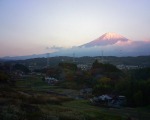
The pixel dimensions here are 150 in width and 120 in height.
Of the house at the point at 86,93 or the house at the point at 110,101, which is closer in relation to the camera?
the house at the point at 110,101

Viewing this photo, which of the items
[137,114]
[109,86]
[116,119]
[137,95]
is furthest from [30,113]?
[109,86]

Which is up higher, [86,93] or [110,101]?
[110,101]

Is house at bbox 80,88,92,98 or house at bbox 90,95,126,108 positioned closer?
house at bbox 90,95,126,108

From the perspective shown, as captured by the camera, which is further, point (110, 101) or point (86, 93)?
point (86, 93)

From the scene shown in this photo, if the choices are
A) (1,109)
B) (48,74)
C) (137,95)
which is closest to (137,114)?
(137,95)

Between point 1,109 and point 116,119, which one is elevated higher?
point 1,109

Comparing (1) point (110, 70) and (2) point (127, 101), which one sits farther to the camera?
(1) point (110, 70)

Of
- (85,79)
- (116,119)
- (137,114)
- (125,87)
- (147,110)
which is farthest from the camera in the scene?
(85,79)

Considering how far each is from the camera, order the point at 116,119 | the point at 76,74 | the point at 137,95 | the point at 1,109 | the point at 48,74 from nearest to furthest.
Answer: the point at 1,109 → the point at 116,119 → the point at 137,95 → the point at 76,74 → the point at 48,74

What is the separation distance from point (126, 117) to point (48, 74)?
5167 centimetres

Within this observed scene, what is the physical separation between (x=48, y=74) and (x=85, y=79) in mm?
19493

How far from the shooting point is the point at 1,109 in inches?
841

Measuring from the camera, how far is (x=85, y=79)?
61719 mm

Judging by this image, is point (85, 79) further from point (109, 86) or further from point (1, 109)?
point (1, 109)
